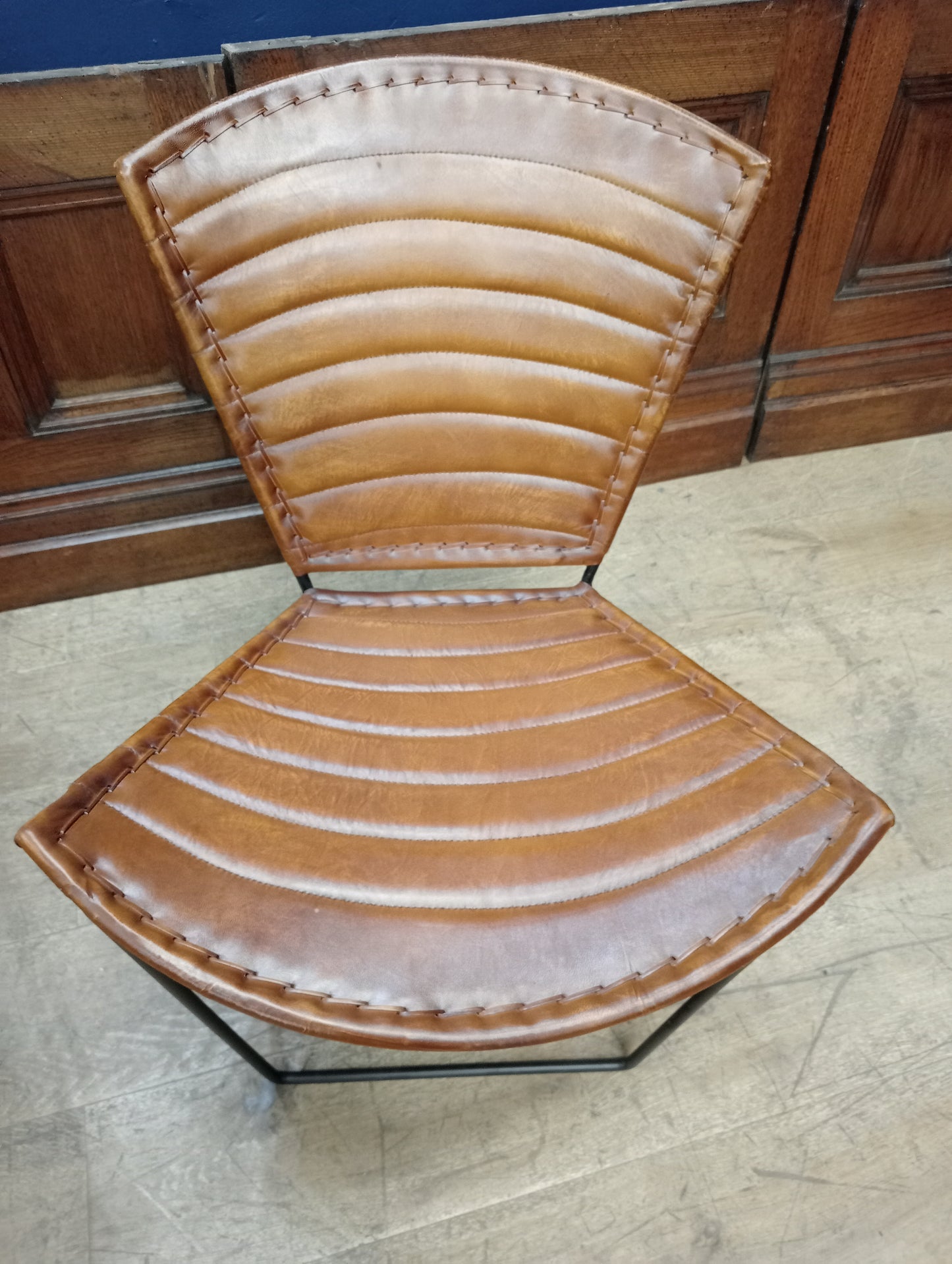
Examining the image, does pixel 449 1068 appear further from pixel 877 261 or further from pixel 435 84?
pixel 877 261

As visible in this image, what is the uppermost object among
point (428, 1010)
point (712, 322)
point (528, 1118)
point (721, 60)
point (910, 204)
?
point (721, 60)

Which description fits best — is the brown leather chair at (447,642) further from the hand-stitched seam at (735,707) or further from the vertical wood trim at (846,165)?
the vertical wood trim at (846,165)

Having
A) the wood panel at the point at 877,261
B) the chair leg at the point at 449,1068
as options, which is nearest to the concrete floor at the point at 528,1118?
the chair leg at the point at 449,1068

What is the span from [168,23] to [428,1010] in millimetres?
1178

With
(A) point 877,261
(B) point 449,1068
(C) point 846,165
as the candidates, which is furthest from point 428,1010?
(A) point 877,261

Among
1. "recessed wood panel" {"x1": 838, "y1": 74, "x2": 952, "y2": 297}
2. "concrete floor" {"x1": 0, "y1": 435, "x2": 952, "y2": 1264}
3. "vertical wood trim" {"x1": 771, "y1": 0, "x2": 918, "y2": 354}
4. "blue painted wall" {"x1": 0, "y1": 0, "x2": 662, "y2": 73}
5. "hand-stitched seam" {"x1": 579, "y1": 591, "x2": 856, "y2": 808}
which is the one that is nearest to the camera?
"hand-stitched seam" {"x1": 579, "y1": 591, "x2": 856, "y2": 808}

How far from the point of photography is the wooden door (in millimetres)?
1153

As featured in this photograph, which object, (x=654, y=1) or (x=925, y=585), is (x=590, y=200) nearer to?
(x=654, y=1)

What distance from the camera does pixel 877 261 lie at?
1.65 m

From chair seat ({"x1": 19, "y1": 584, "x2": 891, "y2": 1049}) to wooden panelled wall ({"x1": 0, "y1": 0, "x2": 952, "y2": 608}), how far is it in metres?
0.70

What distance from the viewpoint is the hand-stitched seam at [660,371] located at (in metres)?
0.83

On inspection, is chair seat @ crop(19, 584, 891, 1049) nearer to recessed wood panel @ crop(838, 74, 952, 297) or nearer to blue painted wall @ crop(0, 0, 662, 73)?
blue painted wall @ crop(0, 0, 662, 73)

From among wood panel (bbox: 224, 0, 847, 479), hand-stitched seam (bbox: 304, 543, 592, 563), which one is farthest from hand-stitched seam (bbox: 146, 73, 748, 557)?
wood panel (bbox: 224, 0, 847, 479)

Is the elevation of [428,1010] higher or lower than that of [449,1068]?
higher
